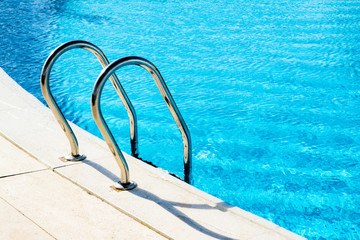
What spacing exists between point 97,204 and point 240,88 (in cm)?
416

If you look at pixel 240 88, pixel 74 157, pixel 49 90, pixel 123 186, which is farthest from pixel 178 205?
pixel 240 88

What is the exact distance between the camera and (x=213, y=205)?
2.89 m

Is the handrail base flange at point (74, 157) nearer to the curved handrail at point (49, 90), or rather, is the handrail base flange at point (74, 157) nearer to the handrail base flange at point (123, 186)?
the curved handrail at point (49, 90)

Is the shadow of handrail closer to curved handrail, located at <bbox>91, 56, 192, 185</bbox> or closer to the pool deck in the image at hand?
the pool deck

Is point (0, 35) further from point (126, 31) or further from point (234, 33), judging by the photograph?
point (234, 33)

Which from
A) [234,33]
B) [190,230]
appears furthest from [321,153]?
[234,33]

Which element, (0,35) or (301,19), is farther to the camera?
(301,19)

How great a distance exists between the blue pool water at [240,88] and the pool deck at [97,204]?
3.80 ft

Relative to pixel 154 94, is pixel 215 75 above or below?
above

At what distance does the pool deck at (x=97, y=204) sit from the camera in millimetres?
2559

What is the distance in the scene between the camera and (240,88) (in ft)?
21.7

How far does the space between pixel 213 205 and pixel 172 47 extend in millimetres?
6146

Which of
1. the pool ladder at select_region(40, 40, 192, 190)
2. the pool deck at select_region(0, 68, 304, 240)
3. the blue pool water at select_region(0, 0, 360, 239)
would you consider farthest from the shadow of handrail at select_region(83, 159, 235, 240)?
the blue pool water at select_region(0, 0, 360, 239)

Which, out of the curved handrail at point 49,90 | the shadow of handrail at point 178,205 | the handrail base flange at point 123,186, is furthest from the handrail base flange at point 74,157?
the handrail base flange at point 123,186
